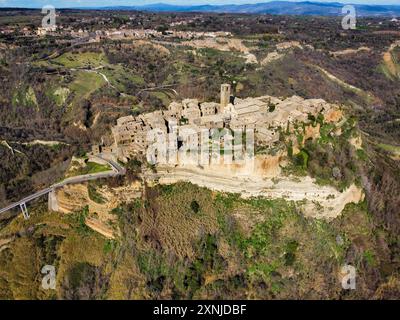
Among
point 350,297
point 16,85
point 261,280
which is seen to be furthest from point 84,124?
point 350,297

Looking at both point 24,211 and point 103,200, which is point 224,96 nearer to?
point 103,200

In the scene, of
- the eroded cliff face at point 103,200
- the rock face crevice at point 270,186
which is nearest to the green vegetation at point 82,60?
the eroded cliff face at point 103,200

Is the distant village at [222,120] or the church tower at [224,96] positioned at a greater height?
the church tower at [224,96]

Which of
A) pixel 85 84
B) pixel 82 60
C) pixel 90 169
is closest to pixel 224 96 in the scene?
pixel 90 169

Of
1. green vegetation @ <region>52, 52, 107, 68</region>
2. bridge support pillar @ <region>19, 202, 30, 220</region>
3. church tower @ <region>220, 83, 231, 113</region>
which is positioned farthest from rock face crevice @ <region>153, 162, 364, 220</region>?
green vegetation @ <region>52, 52, 107, 68</region>

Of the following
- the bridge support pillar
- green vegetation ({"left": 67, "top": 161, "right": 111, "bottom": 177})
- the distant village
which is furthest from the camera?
the bridge support pillar

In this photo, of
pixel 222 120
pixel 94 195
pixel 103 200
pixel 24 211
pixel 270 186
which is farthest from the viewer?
pixel 24 211

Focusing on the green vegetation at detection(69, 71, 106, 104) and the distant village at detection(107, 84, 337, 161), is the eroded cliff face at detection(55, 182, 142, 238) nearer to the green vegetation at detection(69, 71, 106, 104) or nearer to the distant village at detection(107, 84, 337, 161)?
the distant village at detection(107, 84, 337, 161)

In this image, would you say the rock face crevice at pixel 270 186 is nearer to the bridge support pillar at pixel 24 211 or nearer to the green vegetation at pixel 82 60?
the bridge support pillar at pixel 24 211
